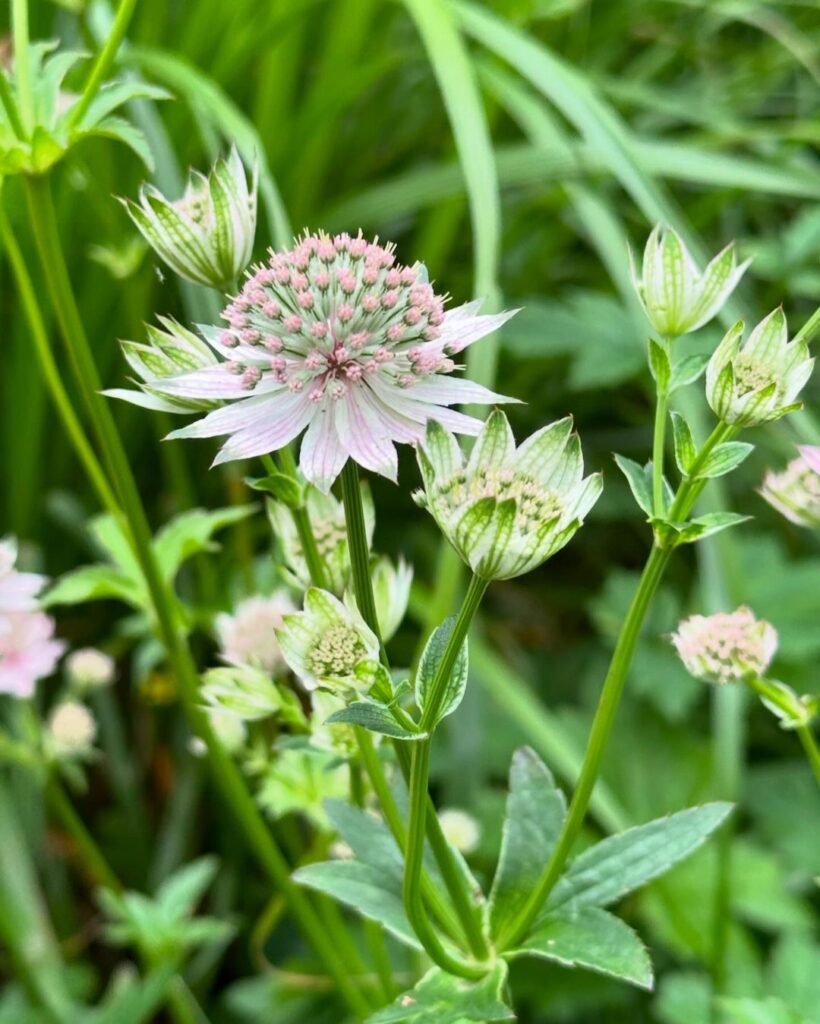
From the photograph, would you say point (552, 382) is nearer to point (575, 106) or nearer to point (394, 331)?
point (575, 106)

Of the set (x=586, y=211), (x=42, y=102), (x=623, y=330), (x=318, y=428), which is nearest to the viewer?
(x=318, y=428)

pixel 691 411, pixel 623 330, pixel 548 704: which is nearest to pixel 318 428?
pixel 691 411

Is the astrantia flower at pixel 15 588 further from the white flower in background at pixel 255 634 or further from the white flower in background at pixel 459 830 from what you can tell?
the white flower in background at pixel 459 830

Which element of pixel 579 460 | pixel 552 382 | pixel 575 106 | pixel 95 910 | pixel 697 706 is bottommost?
pixel 95 910

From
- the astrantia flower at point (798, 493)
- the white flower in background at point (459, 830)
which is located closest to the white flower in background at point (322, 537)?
the astrantia flower at point (798, 493)

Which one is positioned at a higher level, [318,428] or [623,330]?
[318,428]

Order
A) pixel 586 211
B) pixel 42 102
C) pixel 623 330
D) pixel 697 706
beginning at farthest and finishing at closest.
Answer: pixel 697 706
pixel 623 330
pixel 586 211
pixel 42 102

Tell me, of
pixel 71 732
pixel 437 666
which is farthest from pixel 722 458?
pixel 71 732

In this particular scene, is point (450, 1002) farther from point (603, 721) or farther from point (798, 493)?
point (798, 493)

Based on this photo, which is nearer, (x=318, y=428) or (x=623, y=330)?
(x=318, y=428)
